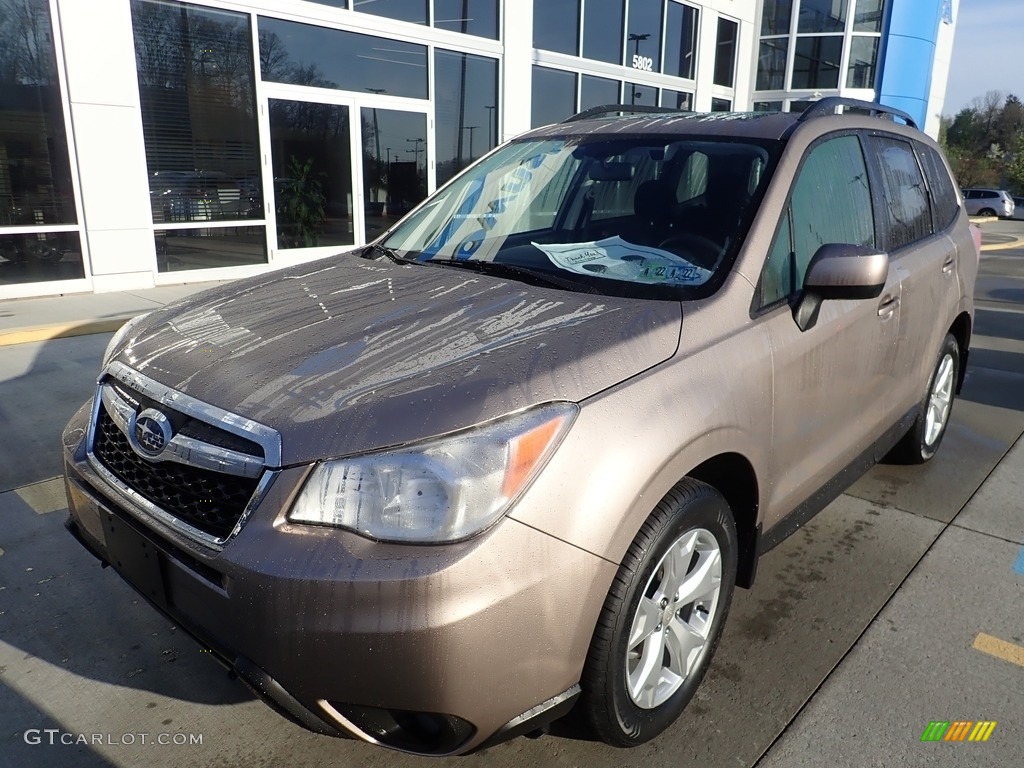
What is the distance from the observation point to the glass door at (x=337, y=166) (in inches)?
396

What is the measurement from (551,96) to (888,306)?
11509 millimetres

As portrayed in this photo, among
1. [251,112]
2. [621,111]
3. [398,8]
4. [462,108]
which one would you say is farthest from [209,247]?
[621,111]

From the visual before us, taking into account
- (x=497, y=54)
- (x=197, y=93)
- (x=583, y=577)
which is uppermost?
(x=497, y=54)

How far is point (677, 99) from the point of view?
16.6 metres

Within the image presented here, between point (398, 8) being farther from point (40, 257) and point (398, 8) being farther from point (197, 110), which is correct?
point (40, 257)

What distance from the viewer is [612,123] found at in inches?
130

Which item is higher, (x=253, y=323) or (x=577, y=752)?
(x=253, y=323)

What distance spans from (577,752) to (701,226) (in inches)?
67.9

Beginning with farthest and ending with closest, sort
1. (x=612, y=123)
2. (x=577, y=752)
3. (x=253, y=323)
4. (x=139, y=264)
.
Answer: (x=139, y=264), (x=612, y=123), (x=253, y=323), (x=577, y=752)

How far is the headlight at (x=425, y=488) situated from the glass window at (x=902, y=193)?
7.78ft

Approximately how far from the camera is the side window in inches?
99.9

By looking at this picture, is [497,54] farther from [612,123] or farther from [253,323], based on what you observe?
[253,323]

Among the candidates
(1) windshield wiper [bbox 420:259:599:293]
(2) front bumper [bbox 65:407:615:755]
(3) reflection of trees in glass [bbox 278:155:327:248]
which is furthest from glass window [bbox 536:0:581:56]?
(2) front bumper [bbox 65:407:615:755]

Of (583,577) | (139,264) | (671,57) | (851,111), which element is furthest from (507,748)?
(671,57)
